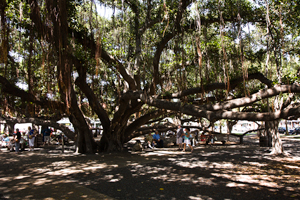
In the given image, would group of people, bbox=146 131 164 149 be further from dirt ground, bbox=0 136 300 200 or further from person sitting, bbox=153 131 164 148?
dirt ground, bbox=0 136 300 200

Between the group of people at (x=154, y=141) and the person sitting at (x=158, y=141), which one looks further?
the person sitting at (x=158, y=141)

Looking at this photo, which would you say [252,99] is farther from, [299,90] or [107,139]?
[107,139]

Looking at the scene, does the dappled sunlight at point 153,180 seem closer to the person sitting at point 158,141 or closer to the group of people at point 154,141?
the group of people at point 154,141

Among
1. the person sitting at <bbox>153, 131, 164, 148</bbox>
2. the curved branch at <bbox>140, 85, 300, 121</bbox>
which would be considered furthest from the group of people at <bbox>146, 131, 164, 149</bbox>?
the curved branch at <bbox>140, 85, 300, 121</bbox>

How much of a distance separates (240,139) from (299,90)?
1148 cm

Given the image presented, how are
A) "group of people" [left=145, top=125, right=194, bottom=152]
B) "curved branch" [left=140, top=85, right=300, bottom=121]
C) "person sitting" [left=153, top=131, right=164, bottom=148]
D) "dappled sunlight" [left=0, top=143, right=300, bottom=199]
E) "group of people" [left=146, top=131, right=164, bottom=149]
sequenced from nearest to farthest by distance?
"curved branch" [left=140, top=85, right=300, bottom=121], "dappled sunlight" [left=0, top=143, right=300, bottom=199], "group of people" [left=145, top=125, right=194, bottom=152], "group of people" [left=146, top=131, right=164, bottom=149], "person sitting" [left=153, top=131, right=164, bottom=148]

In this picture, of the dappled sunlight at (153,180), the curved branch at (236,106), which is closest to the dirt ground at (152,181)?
the dappled sunlight at (153,180)

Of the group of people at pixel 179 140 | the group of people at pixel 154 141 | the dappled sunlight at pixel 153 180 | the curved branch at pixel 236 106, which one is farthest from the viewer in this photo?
the group of people at pixel 154 141

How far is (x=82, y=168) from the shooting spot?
6633 millimetres

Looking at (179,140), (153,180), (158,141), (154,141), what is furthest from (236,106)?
(158,141)

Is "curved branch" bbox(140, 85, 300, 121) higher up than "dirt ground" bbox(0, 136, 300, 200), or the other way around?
"curved branch" bbox(140, 85, 300, 121)

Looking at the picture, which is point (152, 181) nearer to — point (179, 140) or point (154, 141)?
point (179, 140)

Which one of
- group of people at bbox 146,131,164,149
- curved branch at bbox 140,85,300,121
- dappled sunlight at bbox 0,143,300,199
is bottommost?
dappled sunlight at bbox 0,143,300,199

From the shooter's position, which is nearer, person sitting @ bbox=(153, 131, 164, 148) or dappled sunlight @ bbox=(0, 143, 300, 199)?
dappled sunlight @ bbox=(0, 143, 300, 199)
